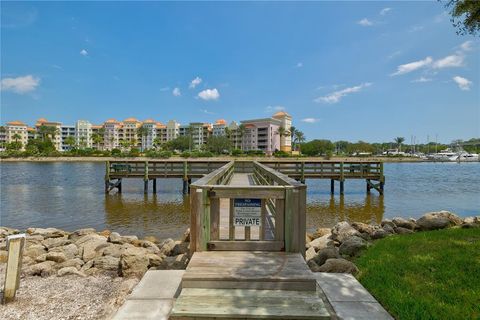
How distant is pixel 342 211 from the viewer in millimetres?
16922

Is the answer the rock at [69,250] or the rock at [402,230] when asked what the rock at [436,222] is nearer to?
the rock at [402,230]

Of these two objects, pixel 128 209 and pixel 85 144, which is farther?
pixel 85 144

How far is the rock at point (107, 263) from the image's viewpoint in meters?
5.99

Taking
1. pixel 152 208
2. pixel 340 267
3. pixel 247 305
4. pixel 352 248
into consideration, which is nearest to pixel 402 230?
pixel 352 248

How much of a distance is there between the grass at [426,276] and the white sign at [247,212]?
1.85m

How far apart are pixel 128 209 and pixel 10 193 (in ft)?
39.0

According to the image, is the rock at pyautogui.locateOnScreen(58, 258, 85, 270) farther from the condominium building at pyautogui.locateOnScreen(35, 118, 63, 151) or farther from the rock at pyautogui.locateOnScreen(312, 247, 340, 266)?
the condominium building at pyautogui.locateOnScreen(35, 118, 63, 151)

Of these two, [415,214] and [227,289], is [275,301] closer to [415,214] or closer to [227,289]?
[227,289]

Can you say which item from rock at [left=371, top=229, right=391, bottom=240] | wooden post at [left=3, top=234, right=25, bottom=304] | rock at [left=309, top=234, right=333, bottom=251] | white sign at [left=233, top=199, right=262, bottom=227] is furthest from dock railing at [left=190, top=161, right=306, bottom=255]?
rock at [left=371, top=229, right=391, bottom=240]

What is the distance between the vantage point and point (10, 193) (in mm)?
22328

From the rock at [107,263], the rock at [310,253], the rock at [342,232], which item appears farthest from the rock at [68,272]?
the rock at [342,232]

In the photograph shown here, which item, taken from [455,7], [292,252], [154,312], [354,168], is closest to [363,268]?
[292,252]

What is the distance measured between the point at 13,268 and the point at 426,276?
6071mm

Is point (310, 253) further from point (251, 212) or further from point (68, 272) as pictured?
point (68, 272)
